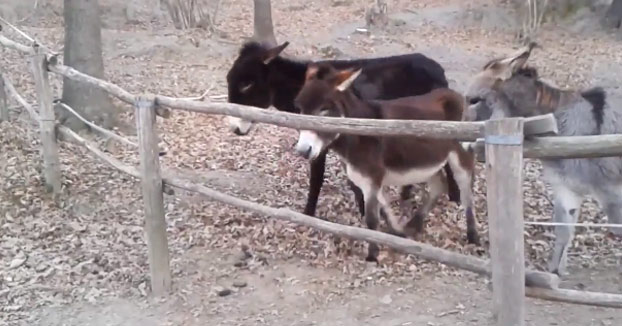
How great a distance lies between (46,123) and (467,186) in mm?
3410

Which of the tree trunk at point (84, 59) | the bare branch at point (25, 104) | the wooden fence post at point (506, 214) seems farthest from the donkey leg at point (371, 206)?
the tree trunk at point (84, 59)

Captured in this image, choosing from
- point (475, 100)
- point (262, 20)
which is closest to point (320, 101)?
point (475, 100)

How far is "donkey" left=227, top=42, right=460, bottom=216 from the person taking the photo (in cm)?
573

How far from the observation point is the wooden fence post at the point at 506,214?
284 cm

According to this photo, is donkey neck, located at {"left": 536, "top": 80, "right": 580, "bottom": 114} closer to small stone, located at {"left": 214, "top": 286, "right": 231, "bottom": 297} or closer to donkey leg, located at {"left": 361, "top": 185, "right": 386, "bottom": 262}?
donkey leg, located at {"left": 361, "top": 185, "right": 386, "bottom": 262}

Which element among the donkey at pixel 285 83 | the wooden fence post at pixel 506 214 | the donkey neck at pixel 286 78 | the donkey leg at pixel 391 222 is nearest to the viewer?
the wooden fence post at pixel 506 214

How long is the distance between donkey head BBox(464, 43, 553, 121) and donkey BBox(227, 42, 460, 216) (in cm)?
116

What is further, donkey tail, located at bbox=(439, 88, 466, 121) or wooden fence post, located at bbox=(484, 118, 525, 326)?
donkey tail, located at bbox=(439, 88, 466, 121)

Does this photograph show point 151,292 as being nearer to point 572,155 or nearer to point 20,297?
point 20,297

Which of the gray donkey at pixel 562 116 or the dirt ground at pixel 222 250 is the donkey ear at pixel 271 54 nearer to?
the dirt ground at pixel 222 250

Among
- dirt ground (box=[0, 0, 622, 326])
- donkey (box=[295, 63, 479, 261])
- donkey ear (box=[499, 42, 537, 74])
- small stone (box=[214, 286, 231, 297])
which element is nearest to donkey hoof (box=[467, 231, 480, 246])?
donkey (box=[295, 63, 479, 261])

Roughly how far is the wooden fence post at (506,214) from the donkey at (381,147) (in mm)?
1667

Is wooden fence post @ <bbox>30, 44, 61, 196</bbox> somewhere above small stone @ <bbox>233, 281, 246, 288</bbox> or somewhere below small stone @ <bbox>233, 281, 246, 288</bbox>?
above

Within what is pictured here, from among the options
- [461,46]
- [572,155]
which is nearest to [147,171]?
[572,155]
